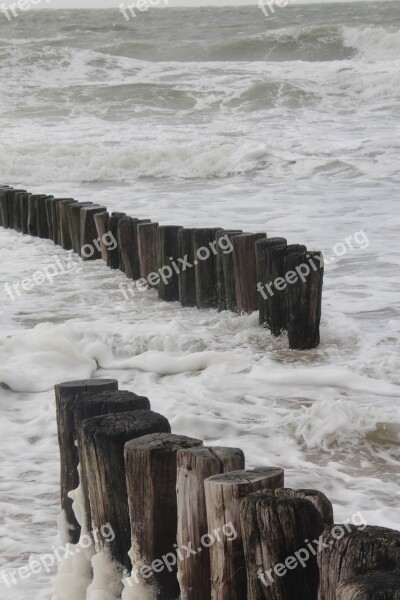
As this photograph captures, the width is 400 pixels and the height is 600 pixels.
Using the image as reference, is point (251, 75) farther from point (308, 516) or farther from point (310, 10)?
point (308, 516)

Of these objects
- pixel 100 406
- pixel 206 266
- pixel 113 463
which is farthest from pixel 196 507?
pixel 206 266

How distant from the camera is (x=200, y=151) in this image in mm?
18109

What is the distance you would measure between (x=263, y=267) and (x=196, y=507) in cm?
340

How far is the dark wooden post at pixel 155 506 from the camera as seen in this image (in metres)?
2.43

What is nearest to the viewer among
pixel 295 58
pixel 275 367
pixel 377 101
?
pixel 275 367

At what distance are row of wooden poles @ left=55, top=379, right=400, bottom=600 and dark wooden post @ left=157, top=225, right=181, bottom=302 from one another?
11.9ft

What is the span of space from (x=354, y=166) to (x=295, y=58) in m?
17.1

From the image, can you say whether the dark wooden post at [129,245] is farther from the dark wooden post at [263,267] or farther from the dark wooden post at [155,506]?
the dark wooden post at [155,506]

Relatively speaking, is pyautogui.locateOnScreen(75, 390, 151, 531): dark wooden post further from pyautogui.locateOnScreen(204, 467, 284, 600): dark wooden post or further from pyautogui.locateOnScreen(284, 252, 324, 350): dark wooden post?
pyautogui.locateOnScreen(284, 252, 324, 350): dark wooden post

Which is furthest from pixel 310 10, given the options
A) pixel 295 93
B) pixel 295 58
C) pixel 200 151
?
pixel 200 151

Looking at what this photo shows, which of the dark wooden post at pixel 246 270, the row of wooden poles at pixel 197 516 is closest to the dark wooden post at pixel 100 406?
the row of wooden poles at pixel 197 516

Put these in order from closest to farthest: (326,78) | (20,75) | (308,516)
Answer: (308,516) → (326,78) → (20,75)

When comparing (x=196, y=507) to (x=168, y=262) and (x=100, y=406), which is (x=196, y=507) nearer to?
(x=100, y=406)

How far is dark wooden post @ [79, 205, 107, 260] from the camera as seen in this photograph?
822 cm
